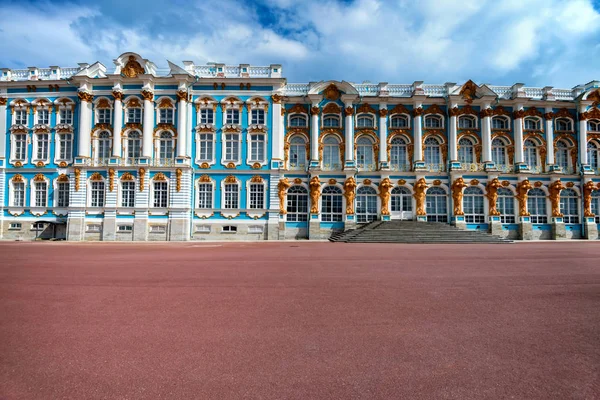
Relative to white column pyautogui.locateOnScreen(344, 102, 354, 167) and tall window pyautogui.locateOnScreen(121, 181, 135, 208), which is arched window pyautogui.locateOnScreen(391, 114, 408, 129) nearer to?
white column pyautogui.locateOnScreen(344, 102, 354, 167)

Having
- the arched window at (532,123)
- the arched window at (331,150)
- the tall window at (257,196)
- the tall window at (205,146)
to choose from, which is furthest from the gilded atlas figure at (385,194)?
the tall window at (205,146)

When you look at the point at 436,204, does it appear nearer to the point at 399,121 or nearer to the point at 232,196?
the point at 399,121

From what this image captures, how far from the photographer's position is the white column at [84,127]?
2930cm

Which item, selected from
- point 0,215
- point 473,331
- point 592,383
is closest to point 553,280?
point 473,331

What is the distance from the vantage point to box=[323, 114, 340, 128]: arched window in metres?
31.2

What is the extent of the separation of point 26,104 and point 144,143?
1202 centimetres

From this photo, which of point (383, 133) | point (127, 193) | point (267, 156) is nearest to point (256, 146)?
point (267, 156)

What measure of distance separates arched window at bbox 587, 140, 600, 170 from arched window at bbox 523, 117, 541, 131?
5.41 meters

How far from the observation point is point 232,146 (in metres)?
30.3

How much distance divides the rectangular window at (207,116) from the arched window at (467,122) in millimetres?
22865

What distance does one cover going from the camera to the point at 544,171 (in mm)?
31453

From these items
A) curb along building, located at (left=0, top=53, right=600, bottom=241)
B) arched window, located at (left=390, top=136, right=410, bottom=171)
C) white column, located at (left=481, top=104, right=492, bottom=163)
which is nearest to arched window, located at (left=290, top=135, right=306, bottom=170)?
curb along building, located at (left=0, top=53, right=600, bottom=241)

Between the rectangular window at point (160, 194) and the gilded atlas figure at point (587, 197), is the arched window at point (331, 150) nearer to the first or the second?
the rectangular window at point (160, 194)

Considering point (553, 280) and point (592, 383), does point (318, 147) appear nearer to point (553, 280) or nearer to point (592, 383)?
point (553, 280)
